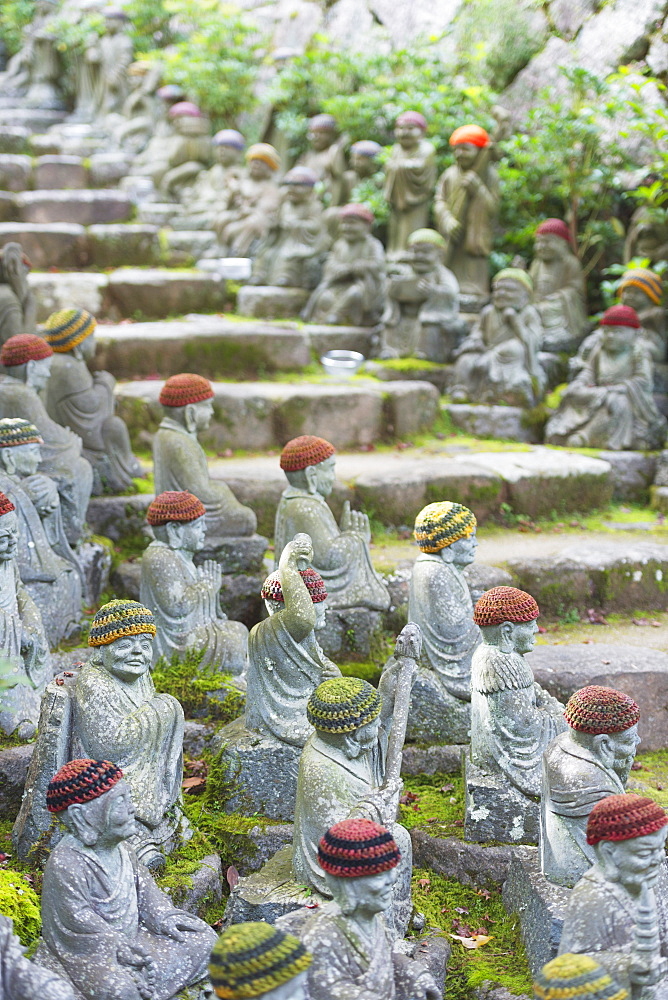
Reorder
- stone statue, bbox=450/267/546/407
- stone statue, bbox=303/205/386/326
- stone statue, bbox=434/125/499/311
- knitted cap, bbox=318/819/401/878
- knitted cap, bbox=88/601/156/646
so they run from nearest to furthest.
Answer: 1. knitted cap, bbox=318/819/401/878
2. knitted cap, bbox=88/601/156/646
3. stone statue, bbox=450/267/546/407
4. stone statue, bbox=303/205/386/326
5. stone statue, bbox=434/125/499/311

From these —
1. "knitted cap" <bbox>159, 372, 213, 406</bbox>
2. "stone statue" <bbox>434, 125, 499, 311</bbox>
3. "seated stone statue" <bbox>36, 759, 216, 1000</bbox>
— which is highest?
"stone statue" <bbox>434, 125, 499, 311</bbox>

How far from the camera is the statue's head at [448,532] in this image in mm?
7453

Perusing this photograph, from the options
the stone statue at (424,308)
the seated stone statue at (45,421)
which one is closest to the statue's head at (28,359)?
the seated stone statue at (45,421)

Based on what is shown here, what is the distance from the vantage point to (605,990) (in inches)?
163

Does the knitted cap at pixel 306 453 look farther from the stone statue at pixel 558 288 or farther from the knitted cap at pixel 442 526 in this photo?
the stone statue at pixel 558 288

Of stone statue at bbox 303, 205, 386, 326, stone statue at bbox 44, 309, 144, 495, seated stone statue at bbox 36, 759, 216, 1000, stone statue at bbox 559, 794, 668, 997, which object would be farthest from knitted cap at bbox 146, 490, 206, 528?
stone statue at bbox 303, 205, 386, 326

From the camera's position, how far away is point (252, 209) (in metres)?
15.7

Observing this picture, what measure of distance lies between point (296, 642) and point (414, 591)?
4.23ft

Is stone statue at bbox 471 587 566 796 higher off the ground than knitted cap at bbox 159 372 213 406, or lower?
lower

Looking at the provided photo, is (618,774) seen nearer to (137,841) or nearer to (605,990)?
(605,990)

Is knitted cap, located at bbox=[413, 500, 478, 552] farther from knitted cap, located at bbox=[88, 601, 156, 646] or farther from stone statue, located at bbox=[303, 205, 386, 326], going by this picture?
stone statue, located at bbox=[303, 205, 386, 326]

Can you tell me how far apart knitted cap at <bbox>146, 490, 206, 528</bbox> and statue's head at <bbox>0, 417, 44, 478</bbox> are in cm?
102

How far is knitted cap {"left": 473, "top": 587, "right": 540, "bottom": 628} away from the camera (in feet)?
21.0

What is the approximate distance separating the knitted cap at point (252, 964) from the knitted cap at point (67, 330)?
255 inches
